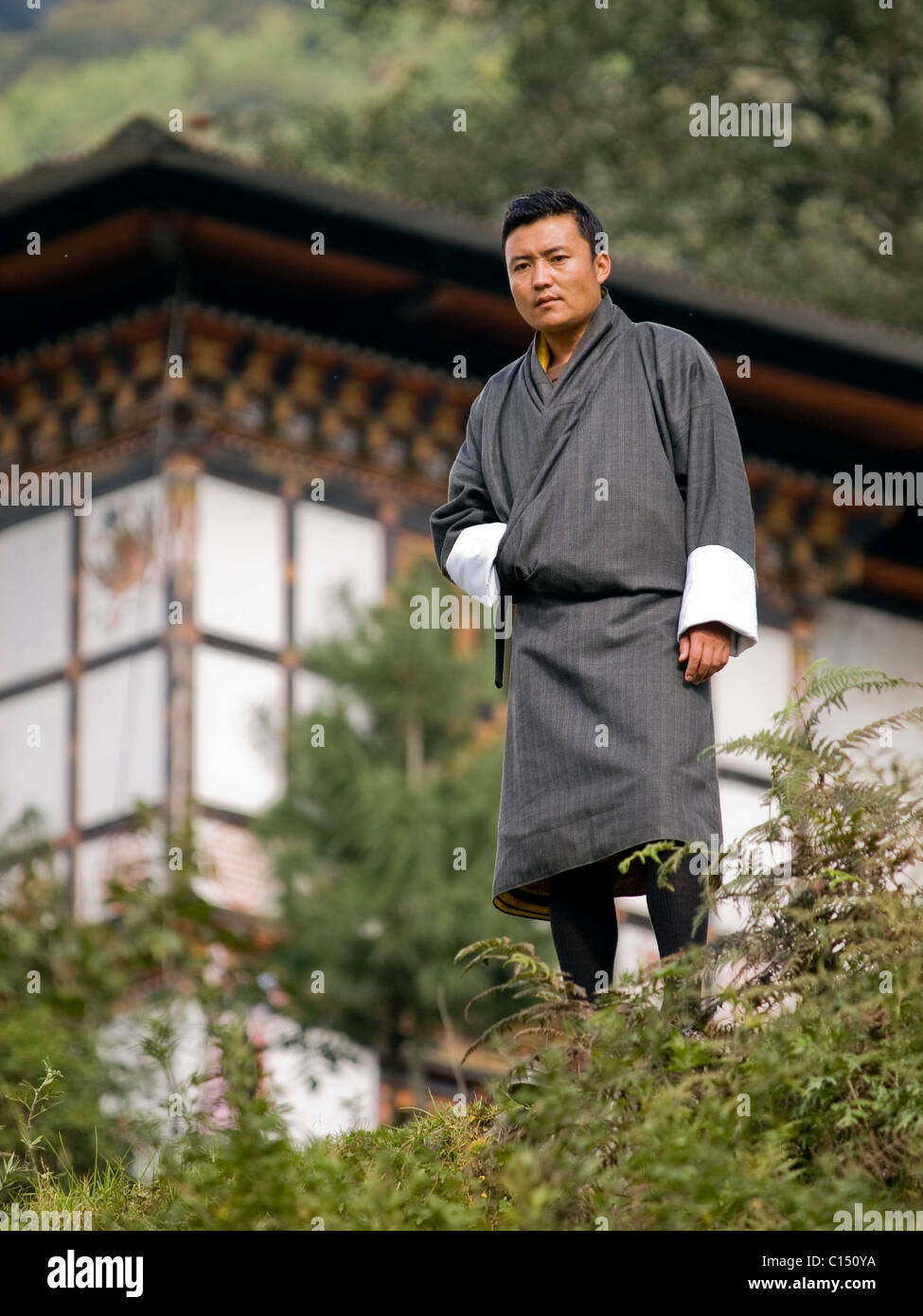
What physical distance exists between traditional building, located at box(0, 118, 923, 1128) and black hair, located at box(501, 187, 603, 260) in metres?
7.68

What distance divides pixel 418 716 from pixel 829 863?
7.20 metres

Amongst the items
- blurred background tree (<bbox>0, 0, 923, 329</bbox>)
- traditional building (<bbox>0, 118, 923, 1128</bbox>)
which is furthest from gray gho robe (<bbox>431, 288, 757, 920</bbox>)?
blurred background tree (<bbox>0, 0, 923, 329</bbox>)

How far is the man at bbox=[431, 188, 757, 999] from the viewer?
16.5 feet

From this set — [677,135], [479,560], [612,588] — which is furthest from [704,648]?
[677,135]

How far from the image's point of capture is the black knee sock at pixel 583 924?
5141 mm

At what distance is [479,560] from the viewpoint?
17.2 feet

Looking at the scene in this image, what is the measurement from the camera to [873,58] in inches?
1011

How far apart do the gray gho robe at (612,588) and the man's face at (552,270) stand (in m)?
0.12

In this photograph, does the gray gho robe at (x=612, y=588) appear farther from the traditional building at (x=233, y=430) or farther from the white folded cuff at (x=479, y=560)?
the traditional building at (x=233, y=430)

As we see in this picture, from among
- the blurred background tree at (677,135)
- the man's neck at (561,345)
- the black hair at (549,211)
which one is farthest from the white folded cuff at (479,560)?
the blurred background tree at (677,135)

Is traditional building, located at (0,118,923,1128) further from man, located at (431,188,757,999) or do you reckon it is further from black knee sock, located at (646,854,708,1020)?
black knee sock, located at (646,854,708,1020)

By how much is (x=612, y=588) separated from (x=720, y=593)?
289mm

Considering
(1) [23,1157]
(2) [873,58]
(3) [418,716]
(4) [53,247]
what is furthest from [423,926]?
(2) [873,58]
